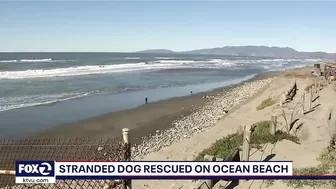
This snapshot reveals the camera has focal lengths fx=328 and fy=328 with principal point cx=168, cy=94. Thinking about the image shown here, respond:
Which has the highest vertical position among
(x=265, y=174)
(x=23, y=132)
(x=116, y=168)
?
(x=116, y=168)

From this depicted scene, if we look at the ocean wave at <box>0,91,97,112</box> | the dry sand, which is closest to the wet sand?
the dry sand

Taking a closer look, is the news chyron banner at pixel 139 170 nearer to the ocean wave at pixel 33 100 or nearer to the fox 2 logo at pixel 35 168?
the fox 2 logo at pixel 35 168

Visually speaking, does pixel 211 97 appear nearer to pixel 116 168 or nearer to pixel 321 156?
pixel 321 156

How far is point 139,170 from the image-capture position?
5.74 m

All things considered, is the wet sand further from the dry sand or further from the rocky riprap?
the dry sand

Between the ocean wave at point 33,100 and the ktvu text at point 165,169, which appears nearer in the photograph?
the ktvu text at point 165,169

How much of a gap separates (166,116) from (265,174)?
1682cm

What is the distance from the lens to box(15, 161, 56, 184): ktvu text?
536 centimetres

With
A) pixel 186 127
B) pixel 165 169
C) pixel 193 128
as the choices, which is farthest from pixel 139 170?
pixel 186 127

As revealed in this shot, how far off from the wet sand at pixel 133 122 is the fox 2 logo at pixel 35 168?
11.6 m


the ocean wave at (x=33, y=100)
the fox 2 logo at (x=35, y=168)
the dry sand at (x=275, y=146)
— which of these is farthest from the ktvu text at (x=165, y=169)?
the ocean wave at (x=33, y=100)

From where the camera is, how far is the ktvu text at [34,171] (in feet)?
17.6

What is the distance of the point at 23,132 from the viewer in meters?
18.6

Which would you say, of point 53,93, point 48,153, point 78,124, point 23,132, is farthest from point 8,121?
point 53,93
